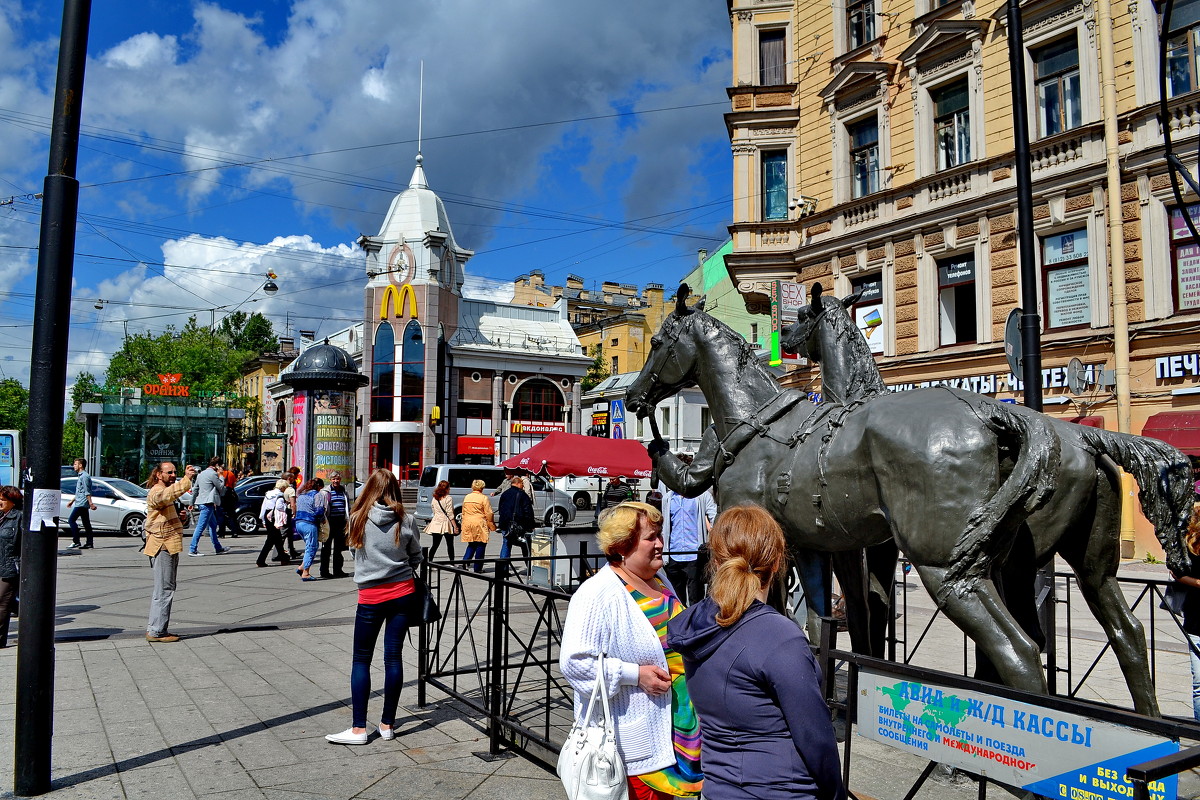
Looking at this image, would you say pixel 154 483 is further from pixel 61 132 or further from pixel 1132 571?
pixel 1132 571

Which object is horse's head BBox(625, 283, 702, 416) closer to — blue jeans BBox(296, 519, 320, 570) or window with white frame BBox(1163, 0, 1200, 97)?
blue jeans BBox(296, 519, 320, 570)

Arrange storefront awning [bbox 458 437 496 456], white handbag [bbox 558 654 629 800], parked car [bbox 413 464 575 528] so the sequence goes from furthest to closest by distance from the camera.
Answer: storefront awning [bbox 458 437 496 456], parked car [bbox 413 464 575 528], white handbag [bbox 558 654 629 800]

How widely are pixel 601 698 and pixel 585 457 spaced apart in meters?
14.6

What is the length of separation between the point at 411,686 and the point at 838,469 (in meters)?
4.43

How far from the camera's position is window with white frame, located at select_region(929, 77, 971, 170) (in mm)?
18688

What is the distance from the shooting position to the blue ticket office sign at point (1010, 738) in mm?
2645

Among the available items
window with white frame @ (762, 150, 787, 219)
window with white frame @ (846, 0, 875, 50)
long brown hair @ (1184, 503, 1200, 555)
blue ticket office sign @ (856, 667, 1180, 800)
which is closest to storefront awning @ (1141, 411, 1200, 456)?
long brown hair @ (1184, 503, 1200, 555)

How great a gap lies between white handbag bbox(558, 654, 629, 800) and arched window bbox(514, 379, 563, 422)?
1884 inches

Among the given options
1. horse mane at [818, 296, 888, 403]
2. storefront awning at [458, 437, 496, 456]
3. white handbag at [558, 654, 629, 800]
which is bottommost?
white handbag at [558, 654, 629, 800]

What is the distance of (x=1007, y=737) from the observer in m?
2.95

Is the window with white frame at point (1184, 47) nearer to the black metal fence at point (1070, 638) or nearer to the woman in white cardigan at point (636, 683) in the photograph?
the black metal fence at point (1070, 638)

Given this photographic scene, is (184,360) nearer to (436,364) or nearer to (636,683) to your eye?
(436,364)

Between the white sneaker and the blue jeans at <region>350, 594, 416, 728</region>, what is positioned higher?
the blue jeans at <region>350, 594, 416, 728</region>

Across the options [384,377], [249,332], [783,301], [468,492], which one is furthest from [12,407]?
[783,301]
